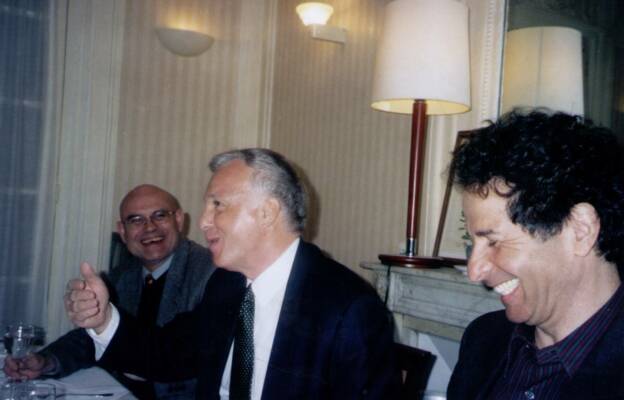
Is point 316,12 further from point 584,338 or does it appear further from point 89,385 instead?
point 584,338

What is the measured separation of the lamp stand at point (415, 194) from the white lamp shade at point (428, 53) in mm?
123

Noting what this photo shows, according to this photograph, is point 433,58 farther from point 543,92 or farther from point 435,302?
point 435,302

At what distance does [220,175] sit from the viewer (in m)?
1.77

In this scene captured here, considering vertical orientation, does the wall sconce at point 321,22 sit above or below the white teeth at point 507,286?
above

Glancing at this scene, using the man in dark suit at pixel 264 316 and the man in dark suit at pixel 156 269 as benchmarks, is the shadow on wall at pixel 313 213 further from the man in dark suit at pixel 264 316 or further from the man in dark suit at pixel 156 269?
the man in dark suit at pixel 264 316

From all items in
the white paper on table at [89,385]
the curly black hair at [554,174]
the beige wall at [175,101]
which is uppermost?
the beige wall at [175,101]

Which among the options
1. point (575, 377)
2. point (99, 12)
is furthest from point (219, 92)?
point (575, 377)

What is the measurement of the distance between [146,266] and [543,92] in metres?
1.88

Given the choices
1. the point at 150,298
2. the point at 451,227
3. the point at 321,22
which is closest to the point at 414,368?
the point at 451,227

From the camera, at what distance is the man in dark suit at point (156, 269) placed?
98.9 inches

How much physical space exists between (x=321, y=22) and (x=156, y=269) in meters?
1.67

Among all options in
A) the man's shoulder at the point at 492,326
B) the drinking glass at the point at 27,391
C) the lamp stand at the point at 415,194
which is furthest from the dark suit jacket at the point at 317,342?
the lamp stand at the point at 415,194

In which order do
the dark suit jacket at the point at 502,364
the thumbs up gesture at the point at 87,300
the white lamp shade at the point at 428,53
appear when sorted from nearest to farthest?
the dark suit jacket at the point at 502,364 < the thumbs up gesture at the point at 87,300 < the white lamp shade at the point at 428,53

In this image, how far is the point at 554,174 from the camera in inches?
42.6
